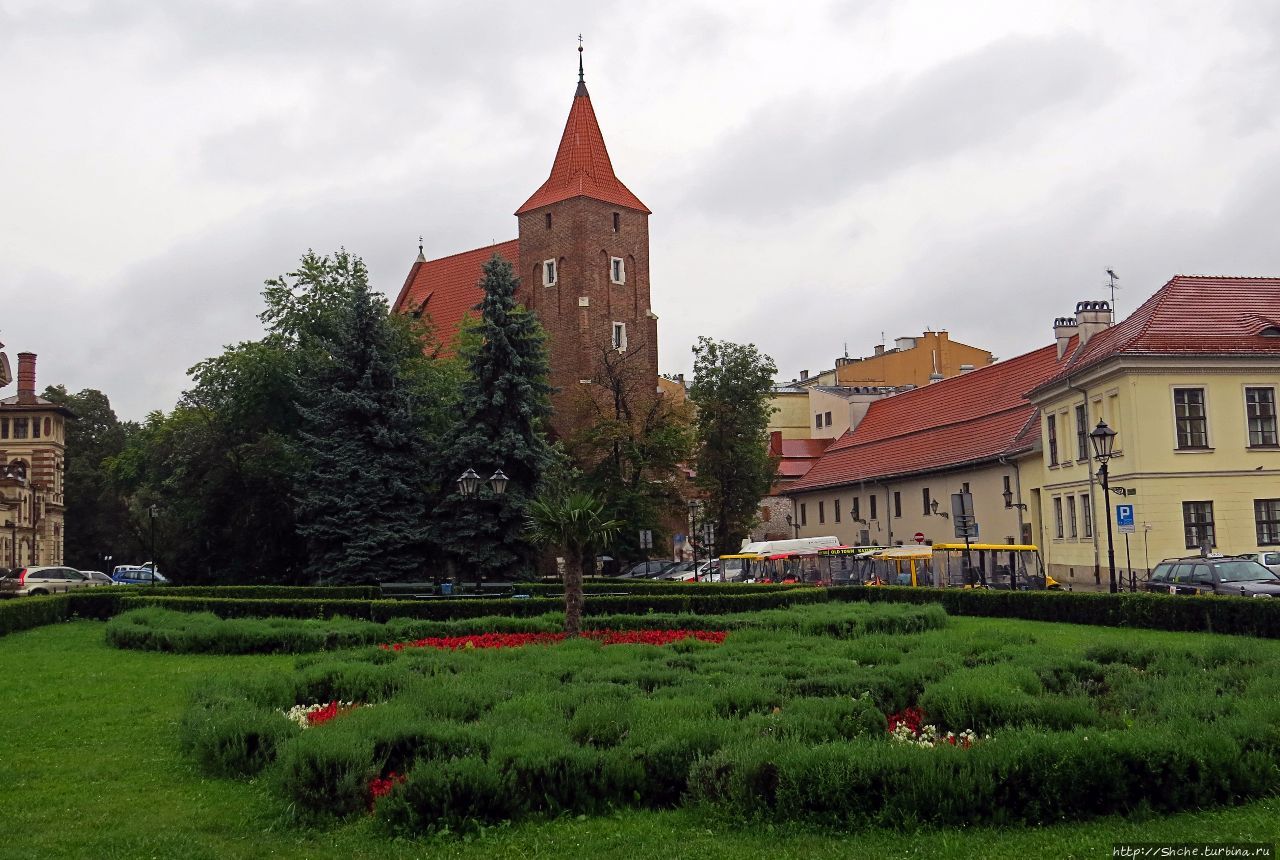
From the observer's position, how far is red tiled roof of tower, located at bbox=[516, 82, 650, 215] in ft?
235

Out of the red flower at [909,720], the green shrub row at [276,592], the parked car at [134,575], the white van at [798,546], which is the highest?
the white van at [798,546]

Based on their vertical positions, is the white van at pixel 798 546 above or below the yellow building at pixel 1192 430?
below

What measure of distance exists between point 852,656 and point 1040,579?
22.6 meters

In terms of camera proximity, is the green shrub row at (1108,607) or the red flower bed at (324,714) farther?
the green shrub row at (1108,607)

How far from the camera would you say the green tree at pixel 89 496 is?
80.2 meters

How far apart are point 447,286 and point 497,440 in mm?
43380

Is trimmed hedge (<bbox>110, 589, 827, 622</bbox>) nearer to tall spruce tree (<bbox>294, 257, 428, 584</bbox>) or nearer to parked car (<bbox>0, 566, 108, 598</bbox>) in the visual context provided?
tall spruce tree (<bbox>294, 257, 428, 584</bbox>)

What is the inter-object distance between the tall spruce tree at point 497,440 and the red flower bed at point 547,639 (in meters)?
17.8

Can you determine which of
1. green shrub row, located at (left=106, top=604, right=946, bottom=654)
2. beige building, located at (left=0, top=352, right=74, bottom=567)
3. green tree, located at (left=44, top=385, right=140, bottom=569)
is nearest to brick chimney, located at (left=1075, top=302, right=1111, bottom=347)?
green shrub row, located at (left=106, top=604, right=946, bottom=654)

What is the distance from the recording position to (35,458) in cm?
7312

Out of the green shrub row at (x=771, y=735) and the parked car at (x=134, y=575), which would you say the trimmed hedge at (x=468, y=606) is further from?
the parked car at (x=134, y=575)

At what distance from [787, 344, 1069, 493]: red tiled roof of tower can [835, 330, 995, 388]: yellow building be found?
67.4 ft

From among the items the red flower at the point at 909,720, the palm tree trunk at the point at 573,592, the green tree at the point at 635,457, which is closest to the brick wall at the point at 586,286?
the green tree at the point at 635,457

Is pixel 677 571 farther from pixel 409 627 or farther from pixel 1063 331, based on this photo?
pixel 409 627
